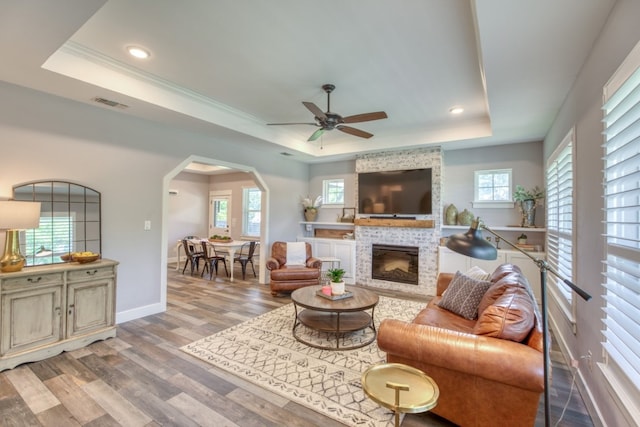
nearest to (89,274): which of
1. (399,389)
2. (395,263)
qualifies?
(399,389)

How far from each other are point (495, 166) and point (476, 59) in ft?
9.68

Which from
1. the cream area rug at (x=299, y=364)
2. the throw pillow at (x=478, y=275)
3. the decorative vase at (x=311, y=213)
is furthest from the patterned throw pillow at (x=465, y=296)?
Answer: the decorative vase at (x=311, y=213)

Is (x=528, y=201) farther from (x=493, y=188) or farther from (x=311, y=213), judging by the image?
(x=311, y=213)

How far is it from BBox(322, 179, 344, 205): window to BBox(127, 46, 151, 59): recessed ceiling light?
183 inches

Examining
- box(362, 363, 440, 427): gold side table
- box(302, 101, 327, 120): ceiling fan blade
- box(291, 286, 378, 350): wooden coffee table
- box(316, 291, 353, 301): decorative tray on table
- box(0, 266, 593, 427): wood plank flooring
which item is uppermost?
box(302, 101, 327, 120): ceiling fan blade

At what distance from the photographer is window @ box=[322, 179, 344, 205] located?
6938mm

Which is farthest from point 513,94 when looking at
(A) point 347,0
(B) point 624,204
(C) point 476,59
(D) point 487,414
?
(D) point 487,414

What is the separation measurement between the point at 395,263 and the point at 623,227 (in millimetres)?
4342

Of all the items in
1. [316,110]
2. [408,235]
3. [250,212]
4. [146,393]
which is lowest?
[146,393]

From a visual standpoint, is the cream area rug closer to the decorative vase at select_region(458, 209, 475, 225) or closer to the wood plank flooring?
the wood plank flooring

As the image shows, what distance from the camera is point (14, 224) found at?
8.81ft

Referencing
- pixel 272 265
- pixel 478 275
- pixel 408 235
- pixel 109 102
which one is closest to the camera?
pixel 478 275

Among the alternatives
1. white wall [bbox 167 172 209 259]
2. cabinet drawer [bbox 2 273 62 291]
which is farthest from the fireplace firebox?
white wall [bbox 167 172 209 259]

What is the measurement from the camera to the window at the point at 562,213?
9.52 ft
